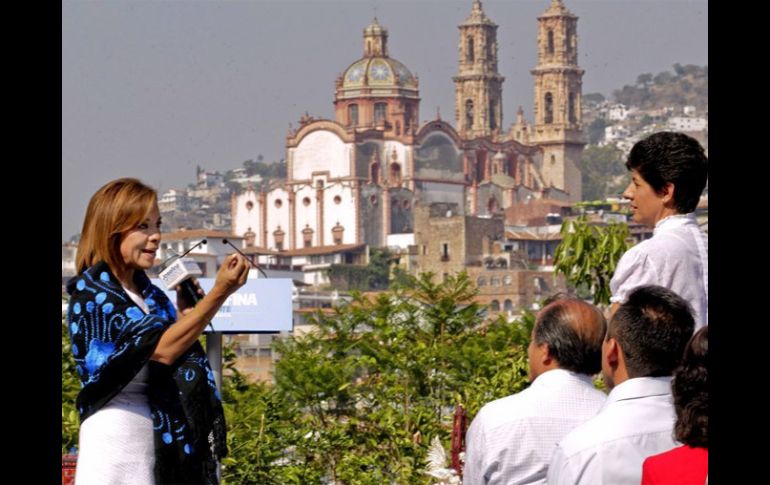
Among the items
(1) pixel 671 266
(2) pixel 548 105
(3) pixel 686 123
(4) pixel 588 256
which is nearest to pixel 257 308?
(4) pixel 588 256

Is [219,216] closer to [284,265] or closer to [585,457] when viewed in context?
[284,265]

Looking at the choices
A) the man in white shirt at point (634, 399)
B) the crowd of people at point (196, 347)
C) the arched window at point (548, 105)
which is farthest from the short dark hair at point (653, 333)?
the arched window at point (548, 105)

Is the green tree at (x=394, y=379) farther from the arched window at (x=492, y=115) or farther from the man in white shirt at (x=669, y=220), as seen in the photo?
the arched window at (x=492, y=115)

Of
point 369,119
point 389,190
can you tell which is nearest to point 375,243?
point 389,190

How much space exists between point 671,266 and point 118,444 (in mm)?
520

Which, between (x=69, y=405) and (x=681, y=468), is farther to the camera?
(x=69, y=405)

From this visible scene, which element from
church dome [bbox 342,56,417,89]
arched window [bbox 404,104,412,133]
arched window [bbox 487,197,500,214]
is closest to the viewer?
arched window [bbox 487,197,500,214]

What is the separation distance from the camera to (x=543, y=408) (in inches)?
62.2

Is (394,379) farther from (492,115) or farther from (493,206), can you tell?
(492,115)

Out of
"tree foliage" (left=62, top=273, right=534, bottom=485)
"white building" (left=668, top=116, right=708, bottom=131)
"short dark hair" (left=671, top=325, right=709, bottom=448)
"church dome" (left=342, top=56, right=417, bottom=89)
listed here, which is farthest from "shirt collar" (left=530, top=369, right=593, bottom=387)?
"white building" (left=668, top=116, right=708, bottom=131)

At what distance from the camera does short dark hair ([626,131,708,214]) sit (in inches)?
63.2

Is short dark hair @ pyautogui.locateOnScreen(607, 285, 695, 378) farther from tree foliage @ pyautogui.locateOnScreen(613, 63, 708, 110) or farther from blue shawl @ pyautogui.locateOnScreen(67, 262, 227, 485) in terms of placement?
tree foliage @ pyautogui.locateOnScreen(613, 63, 708, 110)

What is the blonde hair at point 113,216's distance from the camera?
1.56 metres

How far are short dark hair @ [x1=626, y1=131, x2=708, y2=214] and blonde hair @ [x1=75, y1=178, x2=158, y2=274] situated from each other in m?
0.45
